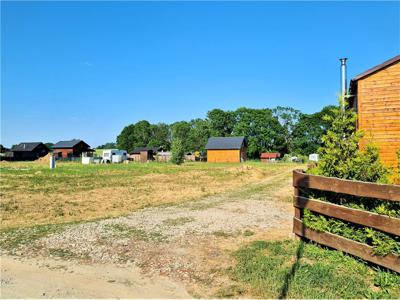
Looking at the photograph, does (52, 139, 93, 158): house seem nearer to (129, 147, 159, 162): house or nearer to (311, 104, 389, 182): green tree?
(129, 147, 159, 162): house

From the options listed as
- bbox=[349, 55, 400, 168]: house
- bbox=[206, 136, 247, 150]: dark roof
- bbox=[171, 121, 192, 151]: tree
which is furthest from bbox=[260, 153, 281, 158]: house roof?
bbox=[349, 55, 400, 168]: house

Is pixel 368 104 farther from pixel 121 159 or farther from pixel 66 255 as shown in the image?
pixel 121 159

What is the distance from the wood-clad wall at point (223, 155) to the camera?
211 ft

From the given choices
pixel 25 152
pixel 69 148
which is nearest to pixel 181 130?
pixel 69 148

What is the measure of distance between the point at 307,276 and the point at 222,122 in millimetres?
98013

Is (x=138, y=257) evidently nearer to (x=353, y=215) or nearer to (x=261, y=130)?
(x=353, y=215)

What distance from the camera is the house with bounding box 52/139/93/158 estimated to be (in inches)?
3021

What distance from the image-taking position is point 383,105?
39.1ft

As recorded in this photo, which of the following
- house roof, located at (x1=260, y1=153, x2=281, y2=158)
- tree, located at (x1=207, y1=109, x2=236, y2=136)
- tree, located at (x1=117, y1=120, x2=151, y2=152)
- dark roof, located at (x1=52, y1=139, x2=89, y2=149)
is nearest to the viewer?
dark roof, located at (x1=52, y1=139, x2=89, y2=149)

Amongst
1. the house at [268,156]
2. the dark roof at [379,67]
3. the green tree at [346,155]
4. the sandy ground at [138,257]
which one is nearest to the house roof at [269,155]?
the house at [268,156]

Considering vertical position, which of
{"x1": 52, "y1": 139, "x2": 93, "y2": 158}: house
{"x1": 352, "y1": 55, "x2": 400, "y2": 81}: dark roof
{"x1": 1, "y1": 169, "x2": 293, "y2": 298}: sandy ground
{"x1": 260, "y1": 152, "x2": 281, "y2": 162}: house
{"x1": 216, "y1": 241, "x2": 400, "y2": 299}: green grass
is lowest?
{"x1": 1, "y1": 169, "x2": 293, "y2": 298}: sandy ground

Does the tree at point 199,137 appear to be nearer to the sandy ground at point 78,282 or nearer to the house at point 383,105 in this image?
the house at point 383,105

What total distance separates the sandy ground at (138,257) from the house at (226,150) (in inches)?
2187

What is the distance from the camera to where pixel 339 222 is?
5.32 m
